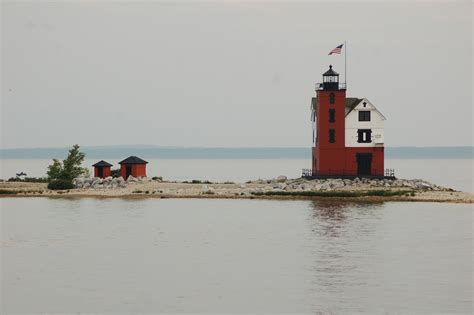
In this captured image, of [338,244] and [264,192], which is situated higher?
[264,192]

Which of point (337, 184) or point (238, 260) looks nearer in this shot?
point (238, 260)

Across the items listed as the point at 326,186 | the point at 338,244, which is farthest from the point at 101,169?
the point at 338,244

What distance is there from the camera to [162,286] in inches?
1235

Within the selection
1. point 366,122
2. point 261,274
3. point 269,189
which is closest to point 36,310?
point 261,274

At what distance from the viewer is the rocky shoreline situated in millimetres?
69062

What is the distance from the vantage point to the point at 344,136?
7700cm

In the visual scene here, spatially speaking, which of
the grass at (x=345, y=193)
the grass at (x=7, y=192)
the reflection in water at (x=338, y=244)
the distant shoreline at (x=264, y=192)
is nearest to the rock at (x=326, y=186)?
the distant shoreline at (x=264, y=192)

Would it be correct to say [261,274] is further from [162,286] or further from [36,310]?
[36,310]

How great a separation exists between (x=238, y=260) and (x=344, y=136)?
41.4 m

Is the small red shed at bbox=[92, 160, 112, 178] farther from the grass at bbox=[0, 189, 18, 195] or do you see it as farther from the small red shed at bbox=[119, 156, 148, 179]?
the grass at bbox=[0, 189, 18, 195]

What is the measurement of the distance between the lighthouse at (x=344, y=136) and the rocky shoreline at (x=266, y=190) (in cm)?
165

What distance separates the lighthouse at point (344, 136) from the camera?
252 feet

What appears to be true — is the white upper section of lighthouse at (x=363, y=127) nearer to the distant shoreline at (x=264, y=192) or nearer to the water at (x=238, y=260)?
the distant shoreline at (x=264, y=192)

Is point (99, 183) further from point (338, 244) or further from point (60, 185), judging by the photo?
point (338, 244)
